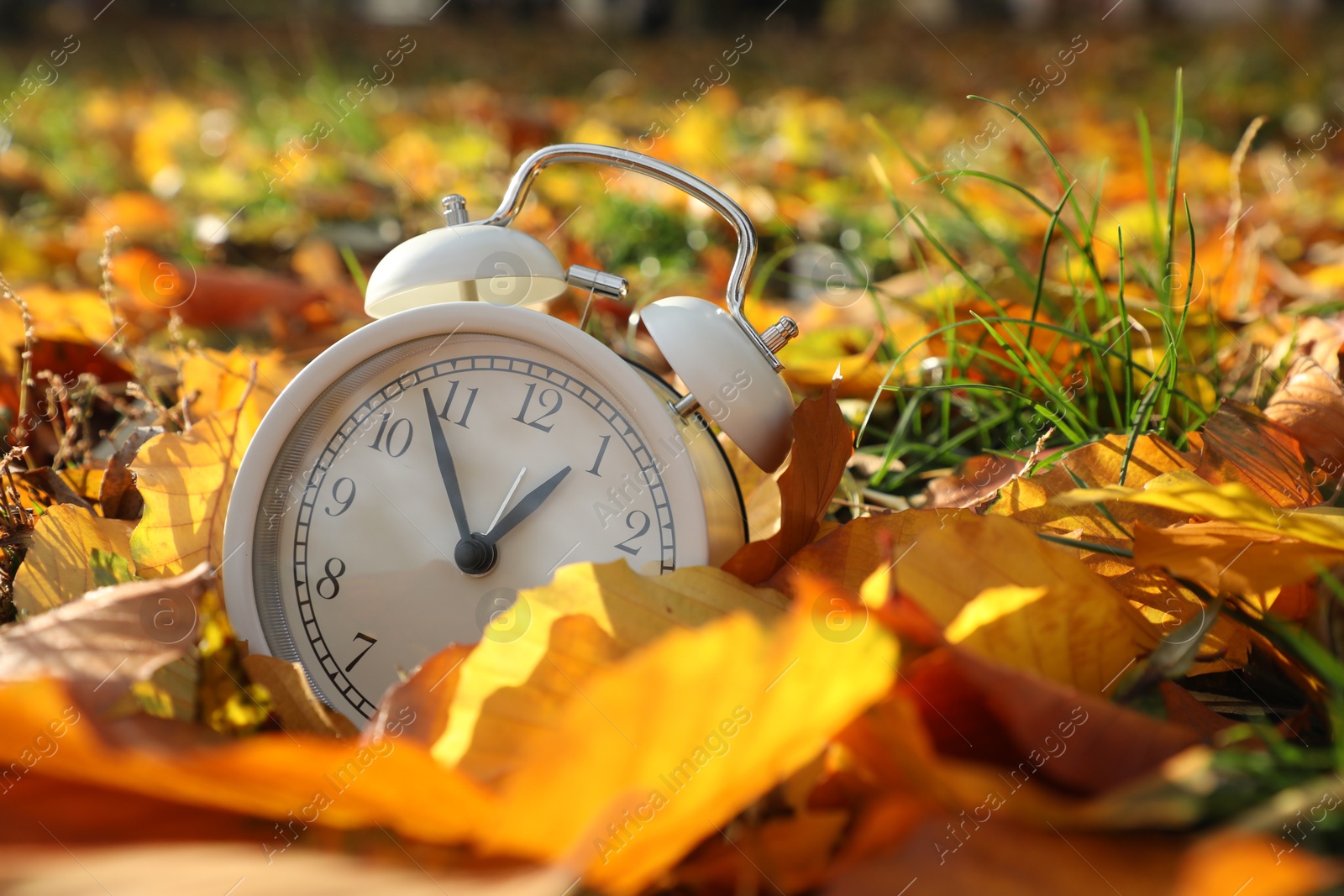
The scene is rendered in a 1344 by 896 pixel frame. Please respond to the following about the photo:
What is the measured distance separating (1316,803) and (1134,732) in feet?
0.37

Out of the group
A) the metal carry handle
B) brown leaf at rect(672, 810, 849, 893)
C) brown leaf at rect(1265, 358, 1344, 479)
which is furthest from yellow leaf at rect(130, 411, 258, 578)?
brown leaf at rect(1265, 358, 1344, 479)

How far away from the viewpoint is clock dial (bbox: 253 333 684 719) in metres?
1.04

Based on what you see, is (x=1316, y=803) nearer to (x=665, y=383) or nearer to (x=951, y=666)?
(x=951, y=666)

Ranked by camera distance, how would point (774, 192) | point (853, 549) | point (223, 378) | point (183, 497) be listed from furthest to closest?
1. point (774, 192)
2. point (223, 378)
3. point (183, 497)
4. point (853, 549)

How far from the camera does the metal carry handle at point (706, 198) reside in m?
1.11

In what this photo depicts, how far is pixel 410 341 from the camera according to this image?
3.54 feet

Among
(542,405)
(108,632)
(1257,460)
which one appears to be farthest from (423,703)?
(1257,460)

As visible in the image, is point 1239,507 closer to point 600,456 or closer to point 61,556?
point 600,456

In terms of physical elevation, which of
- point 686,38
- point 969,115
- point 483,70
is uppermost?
point 483,70

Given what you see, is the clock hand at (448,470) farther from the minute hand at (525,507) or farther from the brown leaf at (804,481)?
the brown leaf at (804,481)

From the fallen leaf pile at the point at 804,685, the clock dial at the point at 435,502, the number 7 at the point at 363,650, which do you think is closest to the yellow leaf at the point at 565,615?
the fallen leaf pile at the point at 804,685

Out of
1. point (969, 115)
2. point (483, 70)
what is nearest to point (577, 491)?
point (969, 115)

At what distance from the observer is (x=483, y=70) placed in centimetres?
915

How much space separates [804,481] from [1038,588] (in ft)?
0.95
